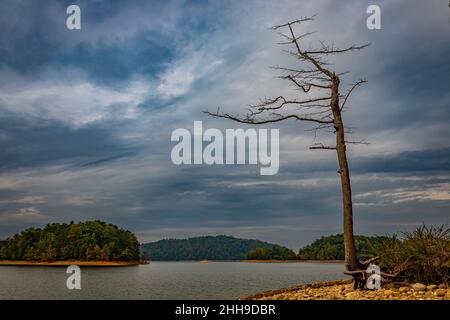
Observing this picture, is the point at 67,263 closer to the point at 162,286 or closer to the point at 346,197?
the point at 162,286

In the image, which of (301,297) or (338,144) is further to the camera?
(338,144)

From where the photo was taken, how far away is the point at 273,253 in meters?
129

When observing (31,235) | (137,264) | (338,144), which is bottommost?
(137,264)

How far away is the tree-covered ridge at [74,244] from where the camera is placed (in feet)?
364

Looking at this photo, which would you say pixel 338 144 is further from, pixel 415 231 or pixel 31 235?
pixel 31 235

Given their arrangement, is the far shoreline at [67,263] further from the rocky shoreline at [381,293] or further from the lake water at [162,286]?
the rocky shoreline at [381,293]

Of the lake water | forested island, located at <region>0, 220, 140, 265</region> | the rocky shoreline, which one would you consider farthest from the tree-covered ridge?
the rocky shoreline

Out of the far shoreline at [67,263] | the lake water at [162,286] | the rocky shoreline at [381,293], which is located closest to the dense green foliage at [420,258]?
the rocky shoreline at [381,293]

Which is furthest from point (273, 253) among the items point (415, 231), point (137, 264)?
point (415, 231)

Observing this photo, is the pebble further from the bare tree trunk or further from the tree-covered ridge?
the tree-covered ridge

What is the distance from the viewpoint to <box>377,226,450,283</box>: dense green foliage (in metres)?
10.3

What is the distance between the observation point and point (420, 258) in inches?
415
